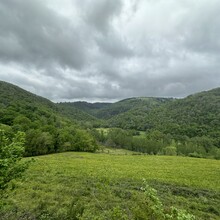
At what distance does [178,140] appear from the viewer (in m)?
111

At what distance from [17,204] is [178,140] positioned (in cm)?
11175

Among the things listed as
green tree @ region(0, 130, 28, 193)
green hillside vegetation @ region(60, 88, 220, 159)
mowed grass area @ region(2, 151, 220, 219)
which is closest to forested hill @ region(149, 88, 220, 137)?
green hillside vegetation @ region(60, 88, 220, 159)

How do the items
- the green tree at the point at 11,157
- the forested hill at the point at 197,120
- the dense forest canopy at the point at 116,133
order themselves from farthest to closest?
the forested hill at the point at 197,120 < the dense forest canopy at the point at 116,133 < the green tree at the point at 11,157

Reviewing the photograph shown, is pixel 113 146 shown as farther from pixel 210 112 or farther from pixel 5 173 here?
pixel 210 112

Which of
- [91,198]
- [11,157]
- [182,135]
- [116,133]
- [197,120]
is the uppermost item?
[197,120]

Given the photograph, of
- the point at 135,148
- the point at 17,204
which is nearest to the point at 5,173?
the point at 17,204

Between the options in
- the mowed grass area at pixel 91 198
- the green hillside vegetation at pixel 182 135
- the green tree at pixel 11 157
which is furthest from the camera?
the green hillside vegetation at pixel 182 135

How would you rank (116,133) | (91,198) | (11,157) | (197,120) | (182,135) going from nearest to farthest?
(11,157)
(91,198)
(116,133)
(182,135)
(197,120)

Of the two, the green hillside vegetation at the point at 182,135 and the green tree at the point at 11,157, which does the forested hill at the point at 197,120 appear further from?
the green tree at the point at 11,157

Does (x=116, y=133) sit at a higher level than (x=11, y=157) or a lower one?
higher

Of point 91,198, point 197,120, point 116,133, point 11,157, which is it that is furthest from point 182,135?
point 11,157

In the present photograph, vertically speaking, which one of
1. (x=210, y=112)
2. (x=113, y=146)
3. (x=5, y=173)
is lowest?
(x=113, y=146)

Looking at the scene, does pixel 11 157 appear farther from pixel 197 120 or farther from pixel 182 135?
pixel 197 120

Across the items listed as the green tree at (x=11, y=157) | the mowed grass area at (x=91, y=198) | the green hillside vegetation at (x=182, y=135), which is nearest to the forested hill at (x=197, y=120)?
the green hillside vegetation at (x=182, y=135)
